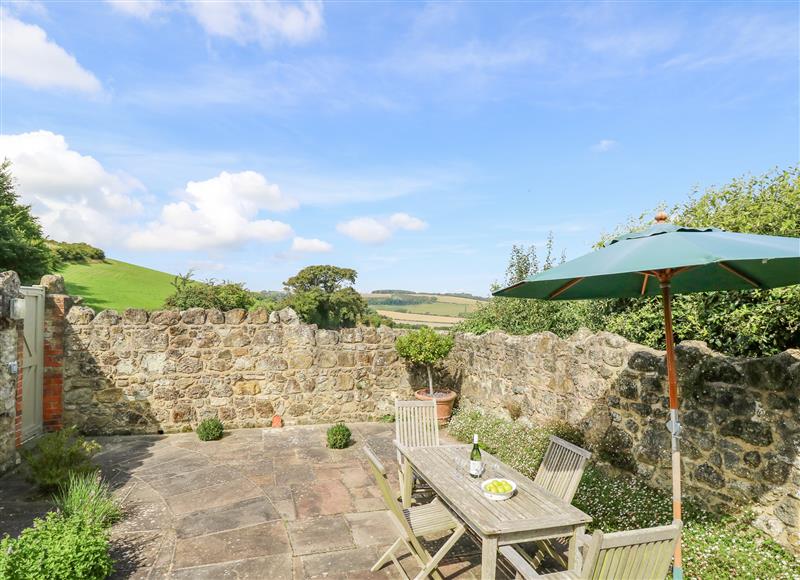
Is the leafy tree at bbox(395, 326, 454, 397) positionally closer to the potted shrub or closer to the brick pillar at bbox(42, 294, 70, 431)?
the potted shrub

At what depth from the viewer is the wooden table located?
2.76 m

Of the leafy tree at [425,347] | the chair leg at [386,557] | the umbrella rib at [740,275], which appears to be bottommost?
the chair leg at [386,557]

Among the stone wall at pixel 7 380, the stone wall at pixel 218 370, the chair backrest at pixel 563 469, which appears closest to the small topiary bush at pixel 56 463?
the stone wall at pixel 7 380

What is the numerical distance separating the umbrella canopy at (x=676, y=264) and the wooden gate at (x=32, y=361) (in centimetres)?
720

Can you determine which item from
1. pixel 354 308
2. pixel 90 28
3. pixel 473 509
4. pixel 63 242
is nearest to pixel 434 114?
pixel 90 28

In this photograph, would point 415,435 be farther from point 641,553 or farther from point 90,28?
point 90,28

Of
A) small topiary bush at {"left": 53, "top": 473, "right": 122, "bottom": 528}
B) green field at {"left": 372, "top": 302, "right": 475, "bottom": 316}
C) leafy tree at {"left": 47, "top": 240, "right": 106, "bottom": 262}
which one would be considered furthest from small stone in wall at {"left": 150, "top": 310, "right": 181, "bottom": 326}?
leafy tree at {"left": 47, "top": 240, "right": 106, "bottom": 262}

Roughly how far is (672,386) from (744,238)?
117 centimetres

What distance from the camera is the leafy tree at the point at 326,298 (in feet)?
101

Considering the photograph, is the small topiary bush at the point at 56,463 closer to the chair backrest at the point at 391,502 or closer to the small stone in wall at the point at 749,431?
the chair backrest at the point at 391,502

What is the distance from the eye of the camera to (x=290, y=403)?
26.6 feet

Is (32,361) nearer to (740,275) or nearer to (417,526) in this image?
(417,526)

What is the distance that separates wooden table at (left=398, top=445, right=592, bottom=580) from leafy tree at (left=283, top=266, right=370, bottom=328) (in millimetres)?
24372

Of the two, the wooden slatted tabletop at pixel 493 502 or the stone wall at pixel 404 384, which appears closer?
the wooden slatted tabletop at pixel 493 502
